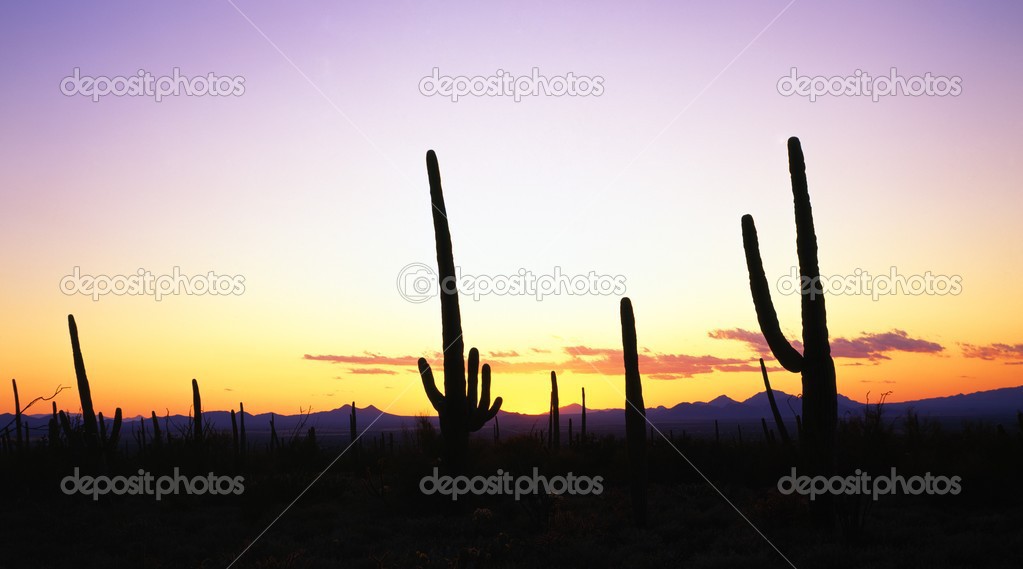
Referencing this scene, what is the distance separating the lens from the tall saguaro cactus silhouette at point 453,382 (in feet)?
56.1

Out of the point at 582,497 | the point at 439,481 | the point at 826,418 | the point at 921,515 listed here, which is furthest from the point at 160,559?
the point at 921,515

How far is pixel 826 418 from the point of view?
1414cm

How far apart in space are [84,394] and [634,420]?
15113 mm

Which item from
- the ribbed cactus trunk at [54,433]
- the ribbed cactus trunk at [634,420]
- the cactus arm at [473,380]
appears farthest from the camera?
the ribbed cactus trunk at [54,433]

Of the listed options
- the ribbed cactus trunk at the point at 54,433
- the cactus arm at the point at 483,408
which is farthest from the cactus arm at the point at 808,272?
the ribbed cactus trunk at the point at 54,433

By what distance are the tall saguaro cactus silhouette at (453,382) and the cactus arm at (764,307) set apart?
5.71 meters

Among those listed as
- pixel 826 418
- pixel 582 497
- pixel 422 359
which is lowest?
pixel 582 497

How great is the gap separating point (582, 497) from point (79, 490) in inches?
540

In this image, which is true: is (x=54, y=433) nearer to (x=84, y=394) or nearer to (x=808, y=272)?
(x=84, y=394)

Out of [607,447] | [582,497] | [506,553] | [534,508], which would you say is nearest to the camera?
[506,553]

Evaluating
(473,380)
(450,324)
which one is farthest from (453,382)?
(450,324)

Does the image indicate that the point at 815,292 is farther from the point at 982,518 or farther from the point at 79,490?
the point at 79,490

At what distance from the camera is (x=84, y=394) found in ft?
71.3

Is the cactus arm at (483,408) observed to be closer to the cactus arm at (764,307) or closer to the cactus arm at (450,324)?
the cactus arm at (450,324)
